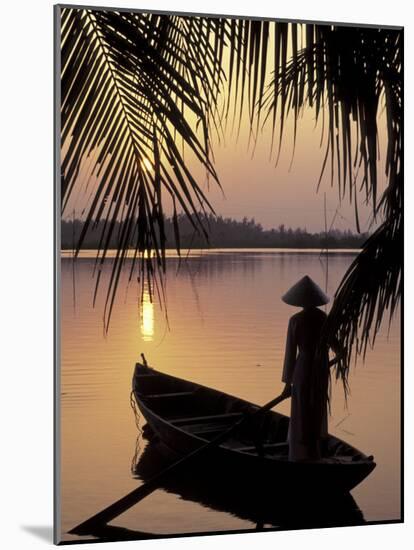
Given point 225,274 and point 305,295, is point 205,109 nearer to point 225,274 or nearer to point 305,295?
point 225,274

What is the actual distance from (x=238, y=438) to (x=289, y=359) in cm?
46

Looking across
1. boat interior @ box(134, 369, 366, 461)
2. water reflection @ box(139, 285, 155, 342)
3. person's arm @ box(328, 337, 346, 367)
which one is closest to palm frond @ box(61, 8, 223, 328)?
water reflection @ box(139, 285, 155, 342)

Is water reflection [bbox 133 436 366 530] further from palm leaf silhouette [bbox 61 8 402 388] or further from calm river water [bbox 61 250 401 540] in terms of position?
palm leaf silhouette [bbox 61 8 402 388]

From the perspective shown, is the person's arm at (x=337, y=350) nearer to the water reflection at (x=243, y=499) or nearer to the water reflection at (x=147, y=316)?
the water reflection at (x=243, y=499)

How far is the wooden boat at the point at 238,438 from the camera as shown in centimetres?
673

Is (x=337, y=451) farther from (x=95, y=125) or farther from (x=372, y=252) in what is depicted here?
(x=95, y=125)

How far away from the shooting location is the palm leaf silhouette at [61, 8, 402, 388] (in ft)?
21.9

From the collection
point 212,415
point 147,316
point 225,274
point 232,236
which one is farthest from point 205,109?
point 212,415

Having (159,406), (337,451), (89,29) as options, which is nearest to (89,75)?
(89,29)

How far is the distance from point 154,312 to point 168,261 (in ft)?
0.82

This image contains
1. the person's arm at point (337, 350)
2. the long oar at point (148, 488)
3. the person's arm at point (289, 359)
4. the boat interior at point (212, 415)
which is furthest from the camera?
the person's arm at point (337, 350)

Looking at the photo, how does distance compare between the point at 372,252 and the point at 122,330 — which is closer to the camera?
the point at 122,330

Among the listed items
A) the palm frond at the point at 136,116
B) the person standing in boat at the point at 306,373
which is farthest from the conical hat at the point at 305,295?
the palm frond at the point at 136,116

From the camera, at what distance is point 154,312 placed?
22.1 feet
